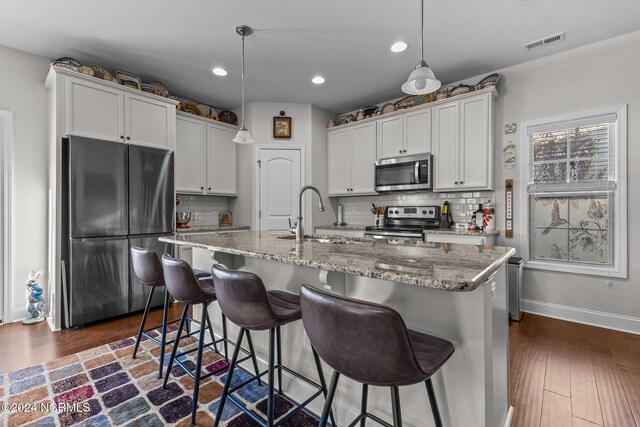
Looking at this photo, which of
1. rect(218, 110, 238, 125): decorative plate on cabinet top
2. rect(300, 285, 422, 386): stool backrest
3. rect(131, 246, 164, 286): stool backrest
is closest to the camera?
rect(300, 285, 422, 386): stool backrest

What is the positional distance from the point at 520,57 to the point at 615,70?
801 millimetres

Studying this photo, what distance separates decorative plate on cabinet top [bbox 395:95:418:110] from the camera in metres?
3.89

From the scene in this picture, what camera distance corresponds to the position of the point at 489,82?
3.30 meters

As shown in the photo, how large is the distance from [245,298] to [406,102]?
356cm

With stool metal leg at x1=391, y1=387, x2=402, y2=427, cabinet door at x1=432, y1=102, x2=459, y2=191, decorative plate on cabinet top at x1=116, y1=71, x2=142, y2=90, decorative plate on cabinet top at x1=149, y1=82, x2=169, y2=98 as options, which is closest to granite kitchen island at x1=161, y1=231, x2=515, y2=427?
stool metal leg at x1=391, y1=387, x2=402, y2=427

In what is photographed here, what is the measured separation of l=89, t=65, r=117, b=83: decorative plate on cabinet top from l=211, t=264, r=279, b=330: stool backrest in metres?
3.01

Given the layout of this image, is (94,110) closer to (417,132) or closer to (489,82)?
(417,132)

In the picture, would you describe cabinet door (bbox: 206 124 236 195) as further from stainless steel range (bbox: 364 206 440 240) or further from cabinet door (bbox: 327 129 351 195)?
stainless steel range (bbox: 364 206 440 240)

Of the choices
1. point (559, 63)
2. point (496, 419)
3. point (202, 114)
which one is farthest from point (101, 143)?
point (559, 63)

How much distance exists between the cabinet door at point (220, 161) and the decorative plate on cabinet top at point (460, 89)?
3.12 m

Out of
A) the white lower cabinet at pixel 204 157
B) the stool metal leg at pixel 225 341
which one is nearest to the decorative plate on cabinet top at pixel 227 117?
the white lower cabinet at pixel 204 157

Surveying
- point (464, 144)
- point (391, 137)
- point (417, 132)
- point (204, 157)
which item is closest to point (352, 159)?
point (391, 137)

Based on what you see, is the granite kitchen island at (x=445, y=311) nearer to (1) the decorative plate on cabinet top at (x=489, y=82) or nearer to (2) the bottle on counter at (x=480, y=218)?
(2) the bottle on counter at (x=480, y=218)

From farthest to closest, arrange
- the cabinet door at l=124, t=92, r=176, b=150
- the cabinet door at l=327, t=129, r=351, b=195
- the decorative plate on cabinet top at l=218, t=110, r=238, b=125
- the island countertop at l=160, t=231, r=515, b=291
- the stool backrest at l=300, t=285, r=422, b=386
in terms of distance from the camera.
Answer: the decorative plate on cabinet top at l=218, t=110, r=238, b=125 → the cabinet door at l=327, t=129, r=351, b=195 → the cabinet door at l=124, t=92, r=176, b=150 → the island countertop at l=160, t=231, r=515, b=291 → the stool backrest at l=300, t=285, r=422, b=386
